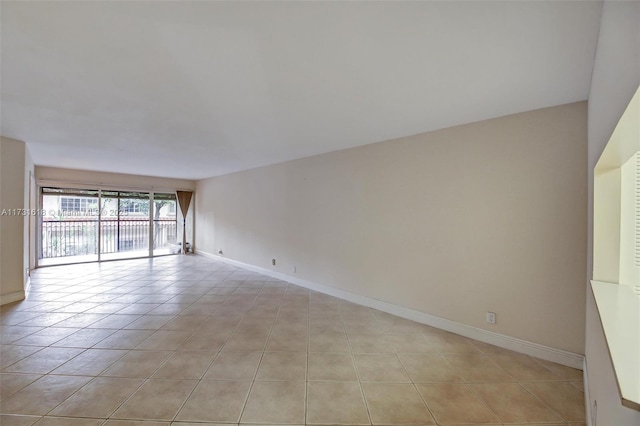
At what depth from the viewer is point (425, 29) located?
57.6 inches

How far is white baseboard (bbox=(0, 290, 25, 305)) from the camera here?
3668 mm

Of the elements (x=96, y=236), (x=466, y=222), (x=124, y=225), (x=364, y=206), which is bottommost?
(x=96, y=236)

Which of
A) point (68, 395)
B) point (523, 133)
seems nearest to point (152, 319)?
point (68, 395)

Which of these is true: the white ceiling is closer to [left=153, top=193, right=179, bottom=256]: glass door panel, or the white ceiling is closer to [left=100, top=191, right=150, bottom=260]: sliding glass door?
[left=100, top=191, right=150, bottom=260]: sliding glass door

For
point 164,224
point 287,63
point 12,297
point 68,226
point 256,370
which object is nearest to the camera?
point 287,63

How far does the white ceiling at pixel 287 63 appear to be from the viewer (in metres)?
1.35

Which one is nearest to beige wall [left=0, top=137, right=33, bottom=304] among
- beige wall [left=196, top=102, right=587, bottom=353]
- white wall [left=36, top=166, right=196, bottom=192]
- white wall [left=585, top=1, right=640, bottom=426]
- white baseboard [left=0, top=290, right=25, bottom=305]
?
white baseboard [left=0, top=290, right=25, bottom=305]

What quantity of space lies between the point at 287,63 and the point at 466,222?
251 cm

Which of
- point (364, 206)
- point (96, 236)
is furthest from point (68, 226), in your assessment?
point (364, 206)

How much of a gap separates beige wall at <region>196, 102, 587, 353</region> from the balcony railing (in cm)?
580

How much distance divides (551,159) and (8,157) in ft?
23.1

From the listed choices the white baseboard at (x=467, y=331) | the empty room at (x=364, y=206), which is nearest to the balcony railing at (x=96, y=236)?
the empty room at (x=364, y=206)

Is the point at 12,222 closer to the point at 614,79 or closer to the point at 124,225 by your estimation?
the point at 124,225

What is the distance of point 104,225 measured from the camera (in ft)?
23.1
